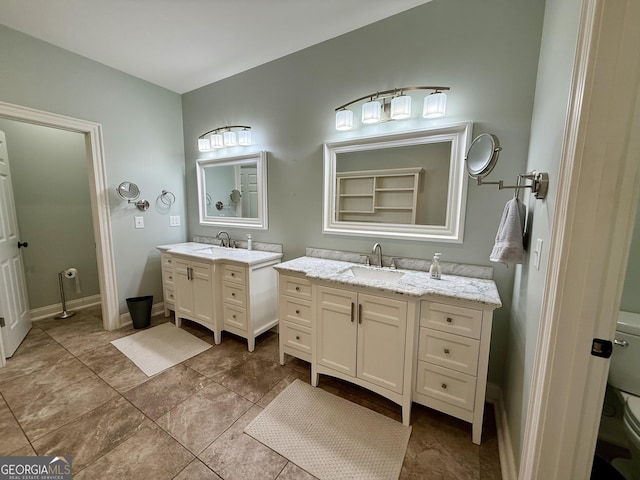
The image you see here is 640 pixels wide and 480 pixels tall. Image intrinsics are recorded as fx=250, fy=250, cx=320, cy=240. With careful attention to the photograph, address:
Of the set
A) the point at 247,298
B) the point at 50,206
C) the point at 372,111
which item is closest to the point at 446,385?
the point at 247,298

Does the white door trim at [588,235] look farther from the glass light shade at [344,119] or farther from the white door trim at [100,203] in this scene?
the white door trim at [100,203]

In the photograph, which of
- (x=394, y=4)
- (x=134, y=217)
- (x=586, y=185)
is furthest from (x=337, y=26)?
(x=134, y=217)

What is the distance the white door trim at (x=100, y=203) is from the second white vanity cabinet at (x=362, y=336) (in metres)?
2.44

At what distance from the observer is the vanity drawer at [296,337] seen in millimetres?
1984

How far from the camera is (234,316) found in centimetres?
238

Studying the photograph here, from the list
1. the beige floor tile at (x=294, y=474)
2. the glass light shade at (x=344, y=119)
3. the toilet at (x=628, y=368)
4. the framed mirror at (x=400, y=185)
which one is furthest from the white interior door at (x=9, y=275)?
the toilet at (x=628, y=368)

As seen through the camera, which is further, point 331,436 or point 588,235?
point 331,436

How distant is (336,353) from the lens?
5.80 ft

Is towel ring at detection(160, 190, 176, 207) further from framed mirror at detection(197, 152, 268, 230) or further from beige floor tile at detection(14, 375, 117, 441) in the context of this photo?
beige floor tile at detection(14, 375, 117, 441)

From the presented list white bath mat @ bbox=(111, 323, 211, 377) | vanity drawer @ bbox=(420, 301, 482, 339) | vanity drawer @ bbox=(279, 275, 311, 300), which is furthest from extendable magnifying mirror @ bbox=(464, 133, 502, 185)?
white bath mat @ bbox=(111, 323, 211, 377)

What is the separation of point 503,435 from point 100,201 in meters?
3.80

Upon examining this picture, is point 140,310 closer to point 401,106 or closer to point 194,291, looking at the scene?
point 194,291

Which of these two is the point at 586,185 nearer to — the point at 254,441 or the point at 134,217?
the point at 254,441

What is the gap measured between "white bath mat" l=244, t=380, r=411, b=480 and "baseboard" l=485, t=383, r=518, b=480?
0.47 metres
